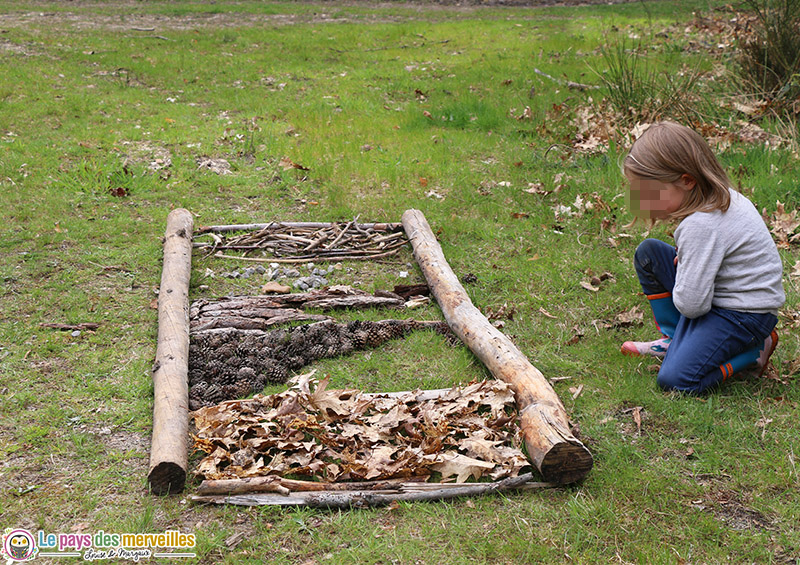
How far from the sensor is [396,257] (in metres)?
6.15

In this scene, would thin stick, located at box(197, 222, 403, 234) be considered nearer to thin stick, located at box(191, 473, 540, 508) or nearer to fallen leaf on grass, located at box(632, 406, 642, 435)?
fallen leaf on grass, located at box(632, 406, 642, 435)

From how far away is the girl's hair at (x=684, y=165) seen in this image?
356cm

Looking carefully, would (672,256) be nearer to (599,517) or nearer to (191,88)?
(599,517)

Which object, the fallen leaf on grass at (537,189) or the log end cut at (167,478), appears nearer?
the log end cut at (167,478)

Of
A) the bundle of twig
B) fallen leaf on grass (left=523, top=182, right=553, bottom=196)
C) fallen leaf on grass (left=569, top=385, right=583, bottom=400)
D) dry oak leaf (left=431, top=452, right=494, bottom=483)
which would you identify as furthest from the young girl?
fallen leaf on grass (left=523, top=182, right=553, bottom=196)

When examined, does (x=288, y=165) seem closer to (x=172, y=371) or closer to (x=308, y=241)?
(x=308, y=241)

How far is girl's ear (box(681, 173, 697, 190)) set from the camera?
362 cm

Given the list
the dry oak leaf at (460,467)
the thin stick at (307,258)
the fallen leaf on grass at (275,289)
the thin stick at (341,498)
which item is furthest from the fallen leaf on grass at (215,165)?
the dry oak leaf at (460,467)

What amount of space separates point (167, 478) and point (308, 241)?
10.8 feet

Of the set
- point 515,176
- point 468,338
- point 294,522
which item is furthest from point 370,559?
point 515,176

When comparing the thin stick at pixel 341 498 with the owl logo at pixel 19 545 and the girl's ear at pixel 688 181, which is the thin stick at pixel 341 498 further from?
the girl's ear at pixel 688 181

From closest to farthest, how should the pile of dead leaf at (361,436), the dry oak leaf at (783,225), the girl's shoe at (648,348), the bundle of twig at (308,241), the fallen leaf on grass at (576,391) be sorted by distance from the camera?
the pile of dead leaf at (361,436) < the fallen leaf on grass at (576,391) < the girl's shoe at (648,348) < the dry oak leaf at (783,225) < the bundle of twig at (308,241)

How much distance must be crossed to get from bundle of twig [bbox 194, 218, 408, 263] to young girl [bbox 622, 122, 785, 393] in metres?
2.87

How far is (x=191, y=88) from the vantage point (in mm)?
10617
